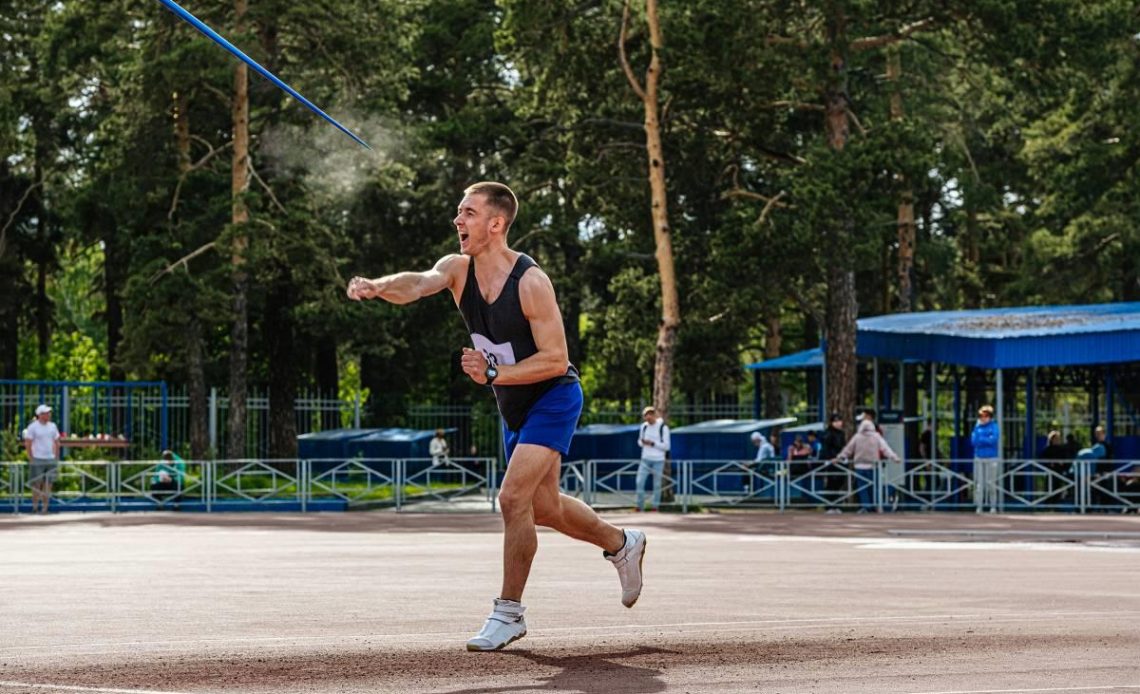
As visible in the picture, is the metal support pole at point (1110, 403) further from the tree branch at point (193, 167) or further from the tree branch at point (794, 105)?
the tree branch at point (193, 167)

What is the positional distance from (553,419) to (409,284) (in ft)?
2.74

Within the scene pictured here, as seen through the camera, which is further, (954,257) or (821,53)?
(954,257)

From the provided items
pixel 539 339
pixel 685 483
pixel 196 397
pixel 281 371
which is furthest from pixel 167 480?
pixel 539 339

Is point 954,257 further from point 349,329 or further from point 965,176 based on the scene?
point 349,329

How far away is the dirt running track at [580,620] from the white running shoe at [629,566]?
14 centimetres

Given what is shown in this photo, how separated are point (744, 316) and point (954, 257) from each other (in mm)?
14903

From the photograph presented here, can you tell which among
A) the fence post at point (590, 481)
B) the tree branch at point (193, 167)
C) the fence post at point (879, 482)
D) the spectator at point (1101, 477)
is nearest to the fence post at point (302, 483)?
the fence post at point (590, 481)

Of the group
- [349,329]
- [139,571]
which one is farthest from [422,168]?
[139,571]

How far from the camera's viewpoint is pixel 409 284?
7863 millimetres

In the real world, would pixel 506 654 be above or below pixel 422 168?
below

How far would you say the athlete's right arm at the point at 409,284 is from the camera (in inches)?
303

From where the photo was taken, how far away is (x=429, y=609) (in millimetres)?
9703

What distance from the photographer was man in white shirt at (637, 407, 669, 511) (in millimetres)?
30109

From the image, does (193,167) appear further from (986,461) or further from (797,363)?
(986,461)
